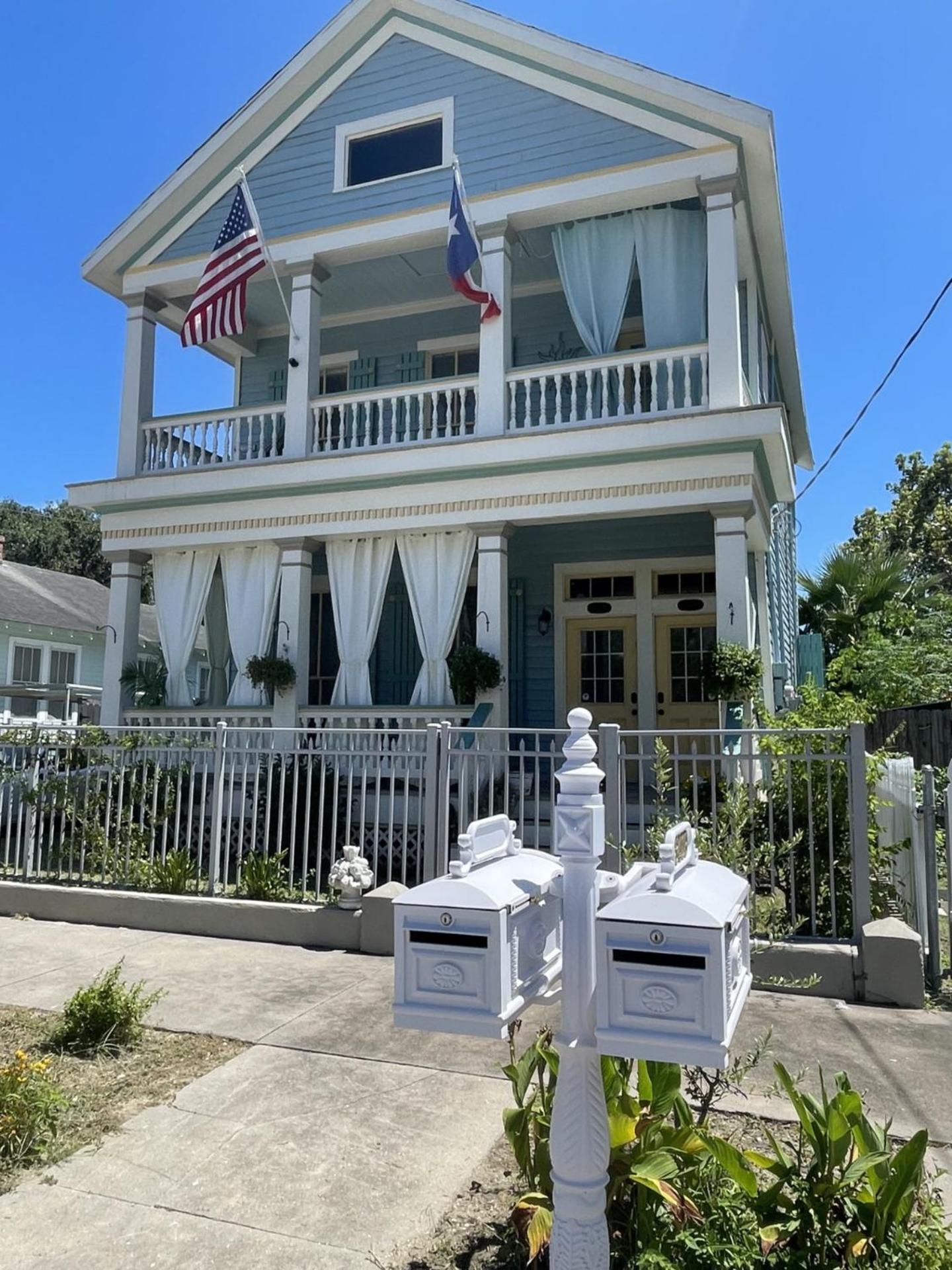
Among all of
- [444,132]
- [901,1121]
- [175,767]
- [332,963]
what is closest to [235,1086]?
[332,963]

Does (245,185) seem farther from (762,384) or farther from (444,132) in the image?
(762,384)

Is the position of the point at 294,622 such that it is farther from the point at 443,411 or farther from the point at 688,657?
the point at 688,657

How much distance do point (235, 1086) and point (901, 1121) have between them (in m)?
2.93

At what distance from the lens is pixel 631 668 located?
1242 centimetres

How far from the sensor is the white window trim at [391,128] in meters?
11.2

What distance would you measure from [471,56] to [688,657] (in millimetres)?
8006

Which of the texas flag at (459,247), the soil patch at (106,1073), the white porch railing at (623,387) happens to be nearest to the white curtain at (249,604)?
the white porch railing at (623,387)

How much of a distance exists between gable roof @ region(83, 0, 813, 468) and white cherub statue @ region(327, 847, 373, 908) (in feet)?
27.3

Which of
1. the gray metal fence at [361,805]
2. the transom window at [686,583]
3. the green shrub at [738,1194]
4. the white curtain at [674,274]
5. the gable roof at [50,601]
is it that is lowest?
the green shrub at [738,1194]

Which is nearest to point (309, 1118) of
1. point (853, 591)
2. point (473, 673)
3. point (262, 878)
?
point (262, 878)

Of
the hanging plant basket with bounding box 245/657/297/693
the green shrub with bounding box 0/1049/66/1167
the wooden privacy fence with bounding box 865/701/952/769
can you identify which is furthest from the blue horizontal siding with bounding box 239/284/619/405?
the green shrub with bounding box 0/1049/66/1167

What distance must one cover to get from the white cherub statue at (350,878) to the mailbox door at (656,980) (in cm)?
500

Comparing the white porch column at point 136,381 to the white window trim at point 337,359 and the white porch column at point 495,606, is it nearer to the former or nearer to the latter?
the white window trim at point 337,359

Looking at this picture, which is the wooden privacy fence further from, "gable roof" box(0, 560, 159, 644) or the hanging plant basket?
"gable roof" box(0, 560, 159, 644)
